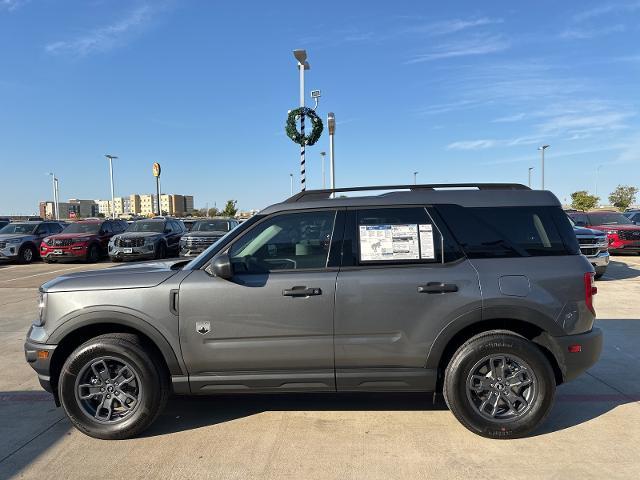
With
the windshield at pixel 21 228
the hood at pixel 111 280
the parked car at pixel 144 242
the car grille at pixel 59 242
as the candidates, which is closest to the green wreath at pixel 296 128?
the parked car at pixel 144 242

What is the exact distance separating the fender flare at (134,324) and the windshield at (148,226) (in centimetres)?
1466

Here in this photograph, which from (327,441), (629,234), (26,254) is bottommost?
(327,441)

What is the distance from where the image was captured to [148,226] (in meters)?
18.1

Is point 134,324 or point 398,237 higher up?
point 398,237

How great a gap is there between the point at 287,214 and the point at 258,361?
1184mm

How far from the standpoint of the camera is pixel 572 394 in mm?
4398

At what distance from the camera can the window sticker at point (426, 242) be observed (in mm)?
3684

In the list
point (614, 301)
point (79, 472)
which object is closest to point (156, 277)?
point (79, 472)

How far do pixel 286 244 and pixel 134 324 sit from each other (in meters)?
1.32

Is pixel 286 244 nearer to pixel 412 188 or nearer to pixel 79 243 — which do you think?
pixel 412 188

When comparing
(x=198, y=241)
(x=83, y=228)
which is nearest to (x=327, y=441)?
(x=198, y=241)

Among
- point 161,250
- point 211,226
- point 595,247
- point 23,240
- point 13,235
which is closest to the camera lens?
point 595,247

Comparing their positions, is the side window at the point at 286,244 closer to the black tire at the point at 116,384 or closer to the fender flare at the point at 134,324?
the fender flare at the point at 134,324

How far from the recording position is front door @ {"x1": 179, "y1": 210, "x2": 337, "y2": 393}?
3.56 m
